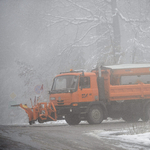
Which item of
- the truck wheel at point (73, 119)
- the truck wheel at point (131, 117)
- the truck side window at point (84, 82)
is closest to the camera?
the truck side window at point (84, 82)

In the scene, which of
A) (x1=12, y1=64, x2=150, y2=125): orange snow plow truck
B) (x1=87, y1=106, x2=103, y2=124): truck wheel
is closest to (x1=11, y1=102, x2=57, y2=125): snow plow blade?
(x1=12, y1=64, x2=150, y2=125): orange snow plow truck

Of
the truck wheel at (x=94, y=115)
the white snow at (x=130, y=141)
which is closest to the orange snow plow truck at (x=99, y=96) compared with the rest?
the truck wheel at (x=94, y=115)

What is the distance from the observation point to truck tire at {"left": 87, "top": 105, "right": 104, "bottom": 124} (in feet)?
50.6

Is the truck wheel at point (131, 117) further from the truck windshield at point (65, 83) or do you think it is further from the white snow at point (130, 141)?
the white snow at point (130, 141)

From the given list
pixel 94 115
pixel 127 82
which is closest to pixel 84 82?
pixel 94 115

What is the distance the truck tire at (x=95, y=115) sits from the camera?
15.4m

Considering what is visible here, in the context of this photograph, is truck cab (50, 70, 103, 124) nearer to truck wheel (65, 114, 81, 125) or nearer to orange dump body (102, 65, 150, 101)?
truck wheel (65, 114, 81, 125)

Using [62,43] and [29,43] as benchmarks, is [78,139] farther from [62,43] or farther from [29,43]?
[29,43]

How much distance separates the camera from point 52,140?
32.1 feet

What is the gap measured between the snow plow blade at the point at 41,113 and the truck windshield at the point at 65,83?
101 centimetres

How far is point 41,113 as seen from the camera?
1495 centimetres

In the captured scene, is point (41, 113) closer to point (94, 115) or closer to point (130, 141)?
point (94, 115)

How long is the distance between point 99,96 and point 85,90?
2.51 feet


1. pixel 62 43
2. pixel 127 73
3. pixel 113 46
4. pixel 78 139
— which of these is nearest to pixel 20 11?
pixel 62 43
